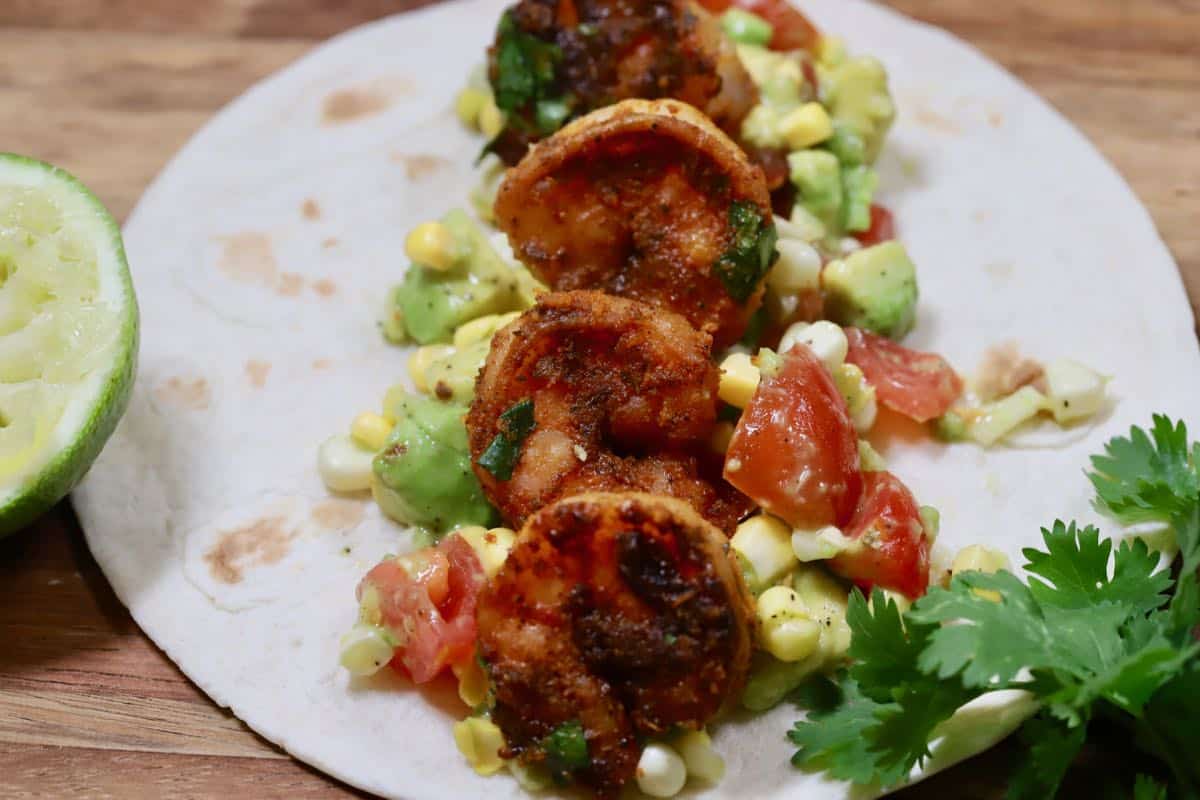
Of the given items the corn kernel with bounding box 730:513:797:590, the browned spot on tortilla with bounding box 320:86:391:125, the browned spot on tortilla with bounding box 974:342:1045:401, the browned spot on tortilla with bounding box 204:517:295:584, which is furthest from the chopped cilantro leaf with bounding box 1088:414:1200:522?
the browned spot on tortilla with bounding box 320:86:391:125

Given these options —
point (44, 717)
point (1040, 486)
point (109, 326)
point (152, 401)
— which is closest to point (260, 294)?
point (152, 401)

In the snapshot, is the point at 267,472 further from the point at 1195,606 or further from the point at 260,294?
the point at 1195,606

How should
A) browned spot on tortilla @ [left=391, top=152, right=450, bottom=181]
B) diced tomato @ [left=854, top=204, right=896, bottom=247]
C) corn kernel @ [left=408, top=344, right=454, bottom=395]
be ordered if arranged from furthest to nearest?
browned spot on tortilla @ [left=391, top=152, right=450, bottom=181] → diced tomato @ [left=854, top=204, right=896, bottom=247] → corn kernel @ [left=408, top=344, right=454, bottom=395]

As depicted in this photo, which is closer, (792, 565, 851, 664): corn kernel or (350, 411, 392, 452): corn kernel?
(792, 565, 851, 664): corn kernel

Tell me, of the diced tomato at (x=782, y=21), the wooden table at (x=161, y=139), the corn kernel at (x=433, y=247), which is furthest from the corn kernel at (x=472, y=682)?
the diced tomato at (x=782, y=21)

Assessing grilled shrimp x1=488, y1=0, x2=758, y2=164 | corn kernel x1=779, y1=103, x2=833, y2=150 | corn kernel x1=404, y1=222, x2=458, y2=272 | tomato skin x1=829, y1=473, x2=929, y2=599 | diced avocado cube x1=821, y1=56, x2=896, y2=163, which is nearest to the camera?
tomato skin x1=829, y1=473, x2=929, y2=599

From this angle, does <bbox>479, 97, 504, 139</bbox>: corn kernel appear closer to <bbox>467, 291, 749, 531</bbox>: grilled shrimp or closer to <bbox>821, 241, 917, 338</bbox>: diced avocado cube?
<bbox>821, 241, 917, 338</bbox>: diced avocado cube

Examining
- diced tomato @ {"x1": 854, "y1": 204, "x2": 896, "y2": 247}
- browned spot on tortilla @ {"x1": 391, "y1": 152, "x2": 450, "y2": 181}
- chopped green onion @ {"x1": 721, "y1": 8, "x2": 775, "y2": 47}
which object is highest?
chopped green onion @ {"x1": 721, "y1": 8, "x2": 775, "y2": 47}
